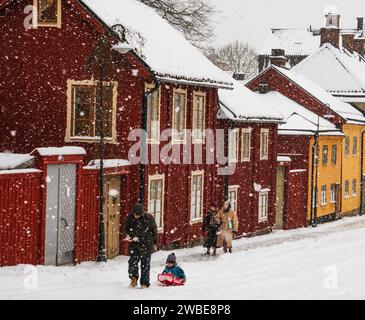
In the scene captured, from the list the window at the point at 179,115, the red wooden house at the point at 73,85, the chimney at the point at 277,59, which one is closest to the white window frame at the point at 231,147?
the window at the point at 179,115

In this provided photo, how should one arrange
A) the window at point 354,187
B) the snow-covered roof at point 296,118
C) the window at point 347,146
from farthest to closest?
the window at point 354,187
the window at point 347,146
the snow-covered roof at point 296,118

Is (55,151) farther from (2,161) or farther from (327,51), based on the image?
(327,51)

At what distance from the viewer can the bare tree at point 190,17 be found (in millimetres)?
37188

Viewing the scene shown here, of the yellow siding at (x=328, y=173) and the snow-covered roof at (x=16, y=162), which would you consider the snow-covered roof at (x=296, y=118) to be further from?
the snow-covered roof at (x=16, y=162)

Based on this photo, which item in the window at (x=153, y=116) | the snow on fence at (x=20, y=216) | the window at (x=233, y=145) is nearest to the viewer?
the snow on fence at (x=20, y=216)

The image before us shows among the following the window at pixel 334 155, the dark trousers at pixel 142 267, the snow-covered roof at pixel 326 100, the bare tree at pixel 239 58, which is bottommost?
the dark trousers at pixel 142 267

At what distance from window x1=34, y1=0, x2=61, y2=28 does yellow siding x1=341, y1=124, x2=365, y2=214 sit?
1103 inches

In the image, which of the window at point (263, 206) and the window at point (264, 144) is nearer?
the window at point (264, 144)

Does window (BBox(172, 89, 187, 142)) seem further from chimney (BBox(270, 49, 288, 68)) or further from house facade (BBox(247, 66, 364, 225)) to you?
chimney (BBox(270, 49, 288, 68))

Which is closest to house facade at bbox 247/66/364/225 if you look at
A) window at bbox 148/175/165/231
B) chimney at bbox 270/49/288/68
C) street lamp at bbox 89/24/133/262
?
chimney at bbox 270/49/288/68

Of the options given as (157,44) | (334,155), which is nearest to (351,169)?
(334,155)

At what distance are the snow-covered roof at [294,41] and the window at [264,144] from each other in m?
68.9

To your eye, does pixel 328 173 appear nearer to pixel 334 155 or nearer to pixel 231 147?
pixel 334 155

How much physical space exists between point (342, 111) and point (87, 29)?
93.4ft
